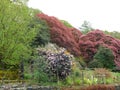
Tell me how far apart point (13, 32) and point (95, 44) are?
48.9 ft

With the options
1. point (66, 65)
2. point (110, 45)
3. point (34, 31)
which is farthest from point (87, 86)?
point (110, 45)

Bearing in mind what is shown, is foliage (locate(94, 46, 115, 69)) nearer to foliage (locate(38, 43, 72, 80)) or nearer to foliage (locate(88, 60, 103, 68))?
foliage (locate(88, 60, 103, 68))

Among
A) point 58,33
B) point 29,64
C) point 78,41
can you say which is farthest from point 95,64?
point 29,64

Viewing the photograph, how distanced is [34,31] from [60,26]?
757cm

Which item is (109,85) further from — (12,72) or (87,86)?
(12,72)

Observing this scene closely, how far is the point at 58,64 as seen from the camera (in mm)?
21984

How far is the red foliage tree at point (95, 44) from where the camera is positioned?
3516cm

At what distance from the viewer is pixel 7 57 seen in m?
22.4

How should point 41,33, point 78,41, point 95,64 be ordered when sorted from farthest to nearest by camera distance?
point 78,41, point 95,64, point 41,33

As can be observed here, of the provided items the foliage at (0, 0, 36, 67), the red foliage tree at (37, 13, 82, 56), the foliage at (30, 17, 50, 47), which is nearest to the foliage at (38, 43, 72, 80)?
the foliage at (0, 0, 36, 67)

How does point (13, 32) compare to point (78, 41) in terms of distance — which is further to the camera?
point (78, 41)

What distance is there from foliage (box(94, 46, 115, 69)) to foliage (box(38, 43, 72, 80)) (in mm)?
11152

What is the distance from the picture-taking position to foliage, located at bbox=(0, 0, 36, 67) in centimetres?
2214

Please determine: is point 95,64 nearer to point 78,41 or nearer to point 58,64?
A: point 78,41
